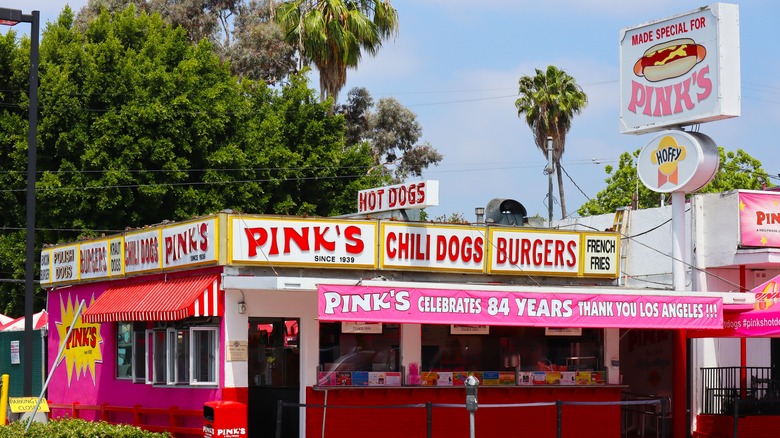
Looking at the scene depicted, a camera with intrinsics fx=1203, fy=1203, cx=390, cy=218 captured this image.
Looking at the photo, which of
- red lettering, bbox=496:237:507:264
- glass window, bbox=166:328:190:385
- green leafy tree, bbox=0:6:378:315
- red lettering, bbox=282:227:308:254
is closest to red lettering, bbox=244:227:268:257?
red lettering, bbox=282:227:308:254

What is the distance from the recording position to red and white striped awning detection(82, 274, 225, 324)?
19.0 metres

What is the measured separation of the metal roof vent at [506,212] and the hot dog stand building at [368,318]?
1.94m

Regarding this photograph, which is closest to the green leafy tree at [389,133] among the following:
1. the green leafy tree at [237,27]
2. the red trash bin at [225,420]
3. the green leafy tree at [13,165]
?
the green leafy tree at [237,27]

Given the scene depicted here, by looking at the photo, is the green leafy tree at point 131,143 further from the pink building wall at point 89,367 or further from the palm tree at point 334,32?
the pink building wall at point 89,367

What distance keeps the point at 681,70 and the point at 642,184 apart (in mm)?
38379

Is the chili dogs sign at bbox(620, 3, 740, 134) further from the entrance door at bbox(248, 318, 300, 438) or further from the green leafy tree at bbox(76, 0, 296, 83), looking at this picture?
the green leafy tree at bbox(76, 0, 296, 83)

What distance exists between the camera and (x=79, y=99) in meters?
35.5

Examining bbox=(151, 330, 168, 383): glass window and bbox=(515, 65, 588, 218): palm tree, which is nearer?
bbox=(151, 330, 168, 383): glass window

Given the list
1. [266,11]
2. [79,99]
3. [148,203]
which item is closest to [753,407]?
[148,203]

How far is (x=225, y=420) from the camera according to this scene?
18.4 meters

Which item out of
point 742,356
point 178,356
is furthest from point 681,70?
point 178,356

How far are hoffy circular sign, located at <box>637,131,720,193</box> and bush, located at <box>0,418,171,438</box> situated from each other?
419 inches

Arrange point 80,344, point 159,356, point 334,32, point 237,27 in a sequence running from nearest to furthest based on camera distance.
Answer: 1. point 159,356
2. point 80,344
3. point 334,32
4. point 237,27

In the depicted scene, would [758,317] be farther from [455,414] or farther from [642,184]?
[642,184]
